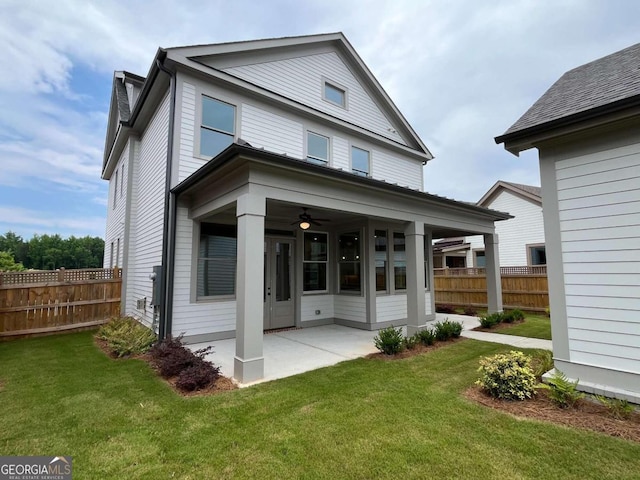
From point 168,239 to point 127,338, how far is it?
2143mm

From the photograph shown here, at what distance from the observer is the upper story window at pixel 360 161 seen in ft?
34.3

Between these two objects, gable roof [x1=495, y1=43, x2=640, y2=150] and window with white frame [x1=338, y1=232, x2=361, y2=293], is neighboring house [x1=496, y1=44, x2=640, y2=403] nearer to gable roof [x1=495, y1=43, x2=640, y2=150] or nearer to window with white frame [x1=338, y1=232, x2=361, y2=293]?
gable roof [x1=495, y1=43, x2=640, y2=150]

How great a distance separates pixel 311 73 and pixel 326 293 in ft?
22.5

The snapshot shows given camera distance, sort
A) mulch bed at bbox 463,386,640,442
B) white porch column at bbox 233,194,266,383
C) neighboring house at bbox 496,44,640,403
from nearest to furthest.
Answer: mulch bed at bbox 463,386,640,442 → neighboring house at bbox 496,44,640,403 → white porch column at bbox 233,194,266,383

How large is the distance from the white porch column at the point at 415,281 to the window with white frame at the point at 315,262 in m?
2.84

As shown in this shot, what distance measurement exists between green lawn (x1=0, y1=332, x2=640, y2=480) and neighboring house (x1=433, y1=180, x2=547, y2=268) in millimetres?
15059

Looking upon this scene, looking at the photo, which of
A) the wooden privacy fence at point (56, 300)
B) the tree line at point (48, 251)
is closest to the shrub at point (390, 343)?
the wooden privacy fence at point (56, 300)

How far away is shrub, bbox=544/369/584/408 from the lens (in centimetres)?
368

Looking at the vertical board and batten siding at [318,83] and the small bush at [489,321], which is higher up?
the vertical board and batten siding at [318,83]

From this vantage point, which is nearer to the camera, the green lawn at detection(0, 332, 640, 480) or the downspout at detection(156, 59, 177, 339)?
the green lawn at detection(0, 332, 640, 480)

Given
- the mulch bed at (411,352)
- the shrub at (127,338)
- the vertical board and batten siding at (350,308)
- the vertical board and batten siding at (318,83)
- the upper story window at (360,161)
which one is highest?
the vertical board and batten siding at (318,83)

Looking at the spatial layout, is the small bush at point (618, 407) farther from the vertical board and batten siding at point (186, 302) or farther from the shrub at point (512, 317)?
the vertical board and batten siding at point (186, 302)

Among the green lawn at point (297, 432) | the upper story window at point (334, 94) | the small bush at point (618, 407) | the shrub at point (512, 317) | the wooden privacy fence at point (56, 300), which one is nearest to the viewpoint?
the green lawn at point (297, 432)

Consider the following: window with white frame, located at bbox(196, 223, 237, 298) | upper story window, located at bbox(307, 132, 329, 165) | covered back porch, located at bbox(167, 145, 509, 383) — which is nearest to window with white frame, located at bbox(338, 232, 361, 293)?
covered back porch, located at bbox(167, 145, 509, 383)
